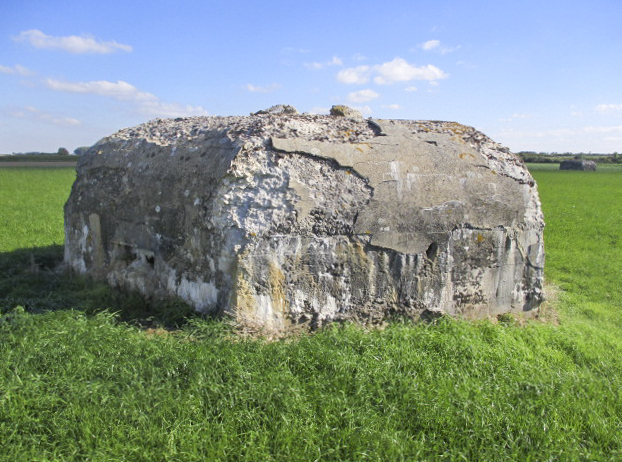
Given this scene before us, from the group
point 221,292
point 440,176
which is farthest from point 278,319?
point 440,176

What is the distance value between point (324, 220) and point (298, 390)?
4.97 ft

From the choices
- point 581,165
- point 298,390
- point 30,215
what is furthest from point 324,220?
point 581,165

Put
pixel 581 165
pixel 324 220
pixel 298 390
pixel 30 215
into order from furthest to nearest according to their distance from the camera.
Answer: pixel 581 165, pixel 30 215, pixel 324 220, pixel 298 390

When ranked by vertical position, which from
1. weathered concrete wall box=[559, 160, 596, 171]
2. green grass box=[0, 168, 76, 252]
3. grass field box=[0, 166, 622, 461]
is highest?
weathered concrete wall box=[559, 160, 596, 171]

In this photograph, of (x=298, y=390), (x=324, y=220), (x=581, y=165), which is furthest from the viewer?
(x=581, y=165)

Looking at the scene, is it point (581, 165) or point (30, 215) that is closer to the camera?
point (30, 215)

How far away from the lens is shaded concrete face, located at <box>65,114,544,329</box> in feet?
13.2

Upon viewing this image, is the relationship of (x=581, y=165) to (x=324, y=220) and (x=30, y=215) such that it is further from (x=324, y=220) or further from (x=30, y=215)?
(x=324, y=220)

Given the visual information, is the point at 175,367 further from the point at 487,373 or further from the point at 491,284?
the point at 491,284

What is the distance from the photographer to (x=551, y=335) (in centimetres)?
450

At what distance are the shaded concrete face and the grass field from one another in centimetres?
32

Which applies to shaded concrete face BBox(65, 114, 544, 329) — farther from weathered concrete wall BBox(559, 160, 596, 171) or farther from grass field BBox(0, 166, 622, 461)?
weathered concrete wall BBox(559, 160, 596, 171)

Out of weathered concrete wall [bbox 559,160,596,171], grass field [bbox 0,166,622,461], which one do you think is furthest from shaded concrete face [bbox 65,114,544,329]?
weathered concrete wall [bbox 559,160,596,171]

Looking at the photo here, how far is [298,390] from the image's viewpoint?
3.11 m
